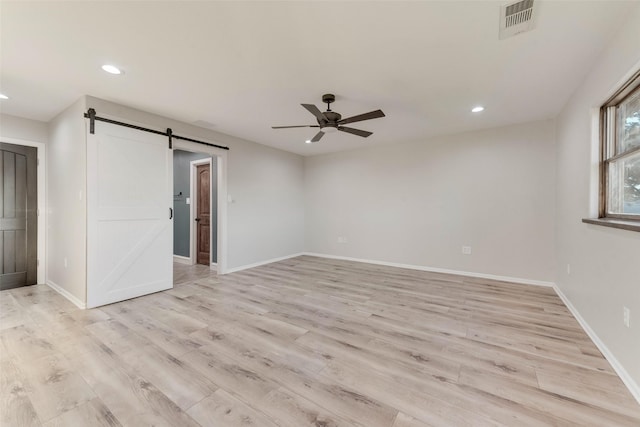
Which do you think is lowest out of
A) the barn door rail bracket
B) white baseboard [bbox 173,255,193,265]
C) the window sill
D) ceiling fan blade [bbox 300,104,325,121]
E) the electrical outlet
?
white baseboard [bbox 173,255,193,265]

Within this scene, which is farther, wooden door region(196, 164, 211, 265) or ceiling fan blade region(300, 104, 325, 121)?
wooden door region(196, 164, 211, 265)

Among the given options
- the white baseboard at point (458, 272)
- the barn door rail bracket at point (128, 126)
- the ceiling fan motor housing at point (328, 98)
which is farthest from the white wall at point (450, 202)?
the barn door rail bracket at point (128, 126)

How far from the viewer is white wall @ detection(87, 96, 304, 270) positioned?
4.83m

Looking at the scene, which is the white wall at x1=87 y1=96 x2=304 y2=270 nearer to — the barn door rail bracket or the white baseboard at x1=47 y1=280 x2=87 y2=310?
the barn door rail bracket

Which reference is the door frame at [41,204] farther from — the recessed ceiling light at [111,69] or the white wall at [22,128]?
the recessed ceiling light at [111,69]

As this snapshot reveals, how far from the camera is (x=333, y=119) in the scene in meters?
3.06

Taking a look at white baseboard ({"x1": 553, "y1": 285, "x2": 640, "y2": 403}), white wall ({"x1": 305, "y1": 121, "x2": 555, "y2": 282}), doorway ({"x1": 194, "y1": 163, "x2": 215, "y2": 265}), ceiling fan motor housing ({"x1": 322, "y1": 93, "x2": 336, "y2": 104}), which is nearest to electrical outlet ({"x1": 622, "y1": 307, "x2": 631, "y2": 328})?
white baseboard ({"x1": 553, "y1": 285, "x2": 640, "y2": 403})

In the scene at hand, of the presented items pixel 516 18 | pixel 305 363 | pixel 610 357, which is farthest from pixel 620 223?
pixel 305 363

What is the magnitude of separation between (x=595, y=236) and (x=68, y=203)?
591 centimetres

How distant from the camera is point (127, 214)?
3.46m

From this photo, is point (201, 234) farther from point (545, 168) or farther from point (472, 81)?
point (545, 168)

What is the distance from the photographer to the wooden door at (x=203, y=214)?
221 inches

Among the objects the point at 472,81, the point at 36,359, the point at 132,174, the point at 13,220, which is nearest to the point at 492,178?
the point at 472,81

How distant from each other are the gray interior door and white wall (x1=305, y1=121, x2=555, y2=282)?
5.00 metres
